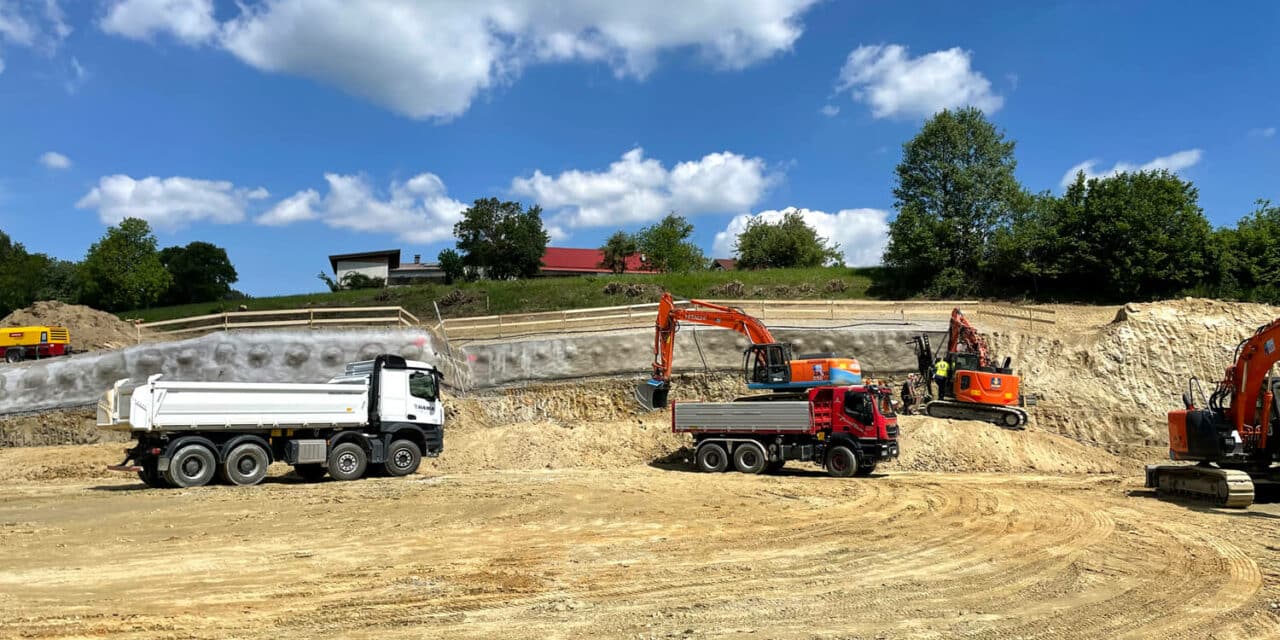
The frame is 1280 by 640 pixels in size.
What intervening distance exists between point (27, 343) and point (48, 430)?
11902 millimetres

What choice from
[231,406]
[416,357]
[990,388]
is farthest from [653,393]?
[990,388]

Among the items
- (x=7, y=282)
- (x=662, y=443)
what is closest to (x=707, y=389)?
(x=662, y=443)

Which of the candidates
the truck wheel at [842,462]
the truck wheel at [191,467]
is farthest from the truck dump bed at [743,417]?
the truck wheel at [191,467]

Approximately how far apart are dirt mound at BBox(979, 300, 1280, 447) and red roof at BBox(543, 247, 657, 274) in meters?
46.7

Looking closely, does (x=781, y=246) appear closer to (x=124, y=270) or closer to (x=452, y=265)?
(x=452, y=265)

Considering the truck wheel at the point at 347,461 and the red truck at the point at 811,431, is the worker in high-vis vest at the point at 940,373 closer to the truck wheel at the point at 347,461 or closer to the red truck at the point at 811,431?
the red truck at the point at 811,431

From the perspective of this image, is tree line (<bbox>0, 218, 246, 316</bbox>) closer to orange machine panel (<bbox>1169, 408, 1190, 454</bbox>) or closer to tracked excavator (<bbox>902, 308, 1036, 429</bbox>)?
tracked excavator (<bbox>902, 308, 1036, 429</bbox>)

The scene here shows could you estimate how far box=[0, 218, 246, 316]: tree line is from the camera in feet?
177

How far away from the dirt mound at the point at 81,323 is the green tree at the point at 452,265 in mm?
27604

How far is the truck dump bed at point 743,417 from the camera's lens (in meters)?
18.8

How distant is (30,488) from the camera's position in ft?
57.2

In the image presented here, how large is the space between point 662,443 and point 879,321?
14.1 meters

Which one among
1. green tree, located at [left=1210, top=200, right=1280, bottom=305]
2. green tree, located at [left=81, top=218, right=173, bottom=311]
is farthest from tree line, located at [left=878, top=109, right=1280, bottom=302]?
green tree, located at [left=81, top=218, right=173, bottom=311]

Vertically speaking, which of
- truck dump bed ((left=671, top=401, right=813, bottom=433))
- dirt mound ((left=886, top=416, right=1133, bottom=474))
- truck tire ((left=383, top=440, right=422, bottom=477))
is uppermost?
truck dump bed ((left=671, top=401, right=813, bottom=433))
